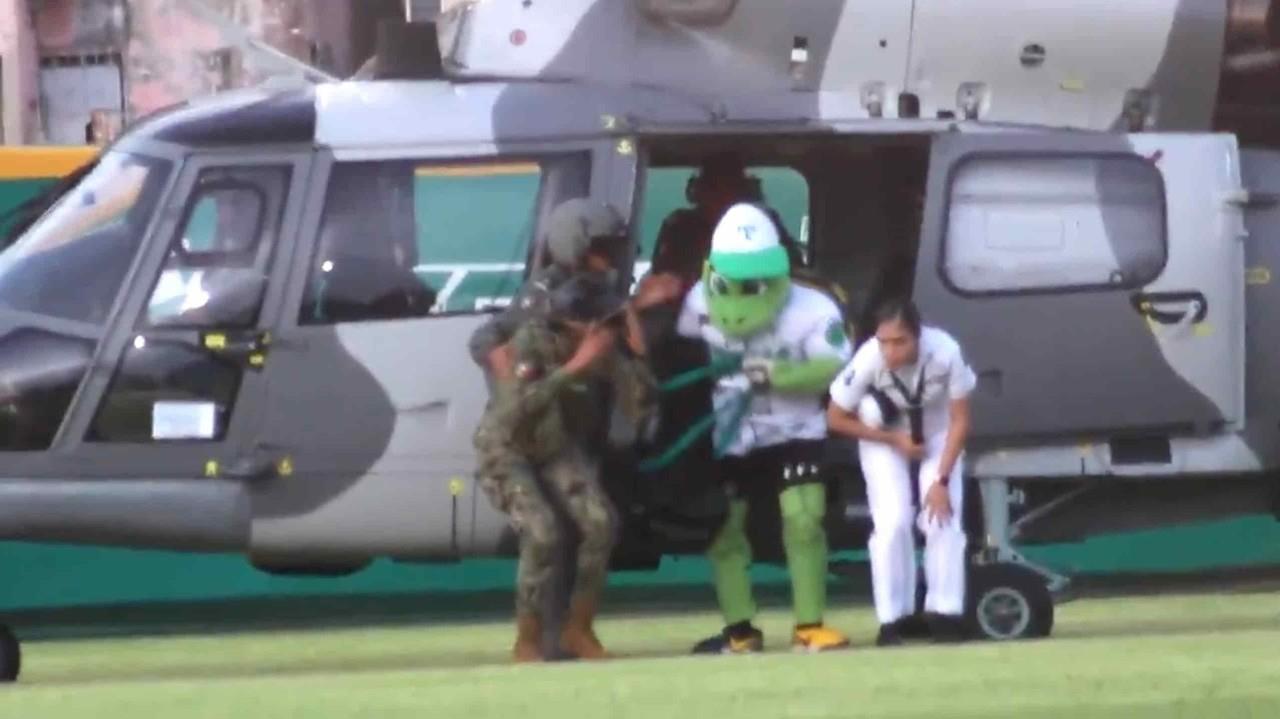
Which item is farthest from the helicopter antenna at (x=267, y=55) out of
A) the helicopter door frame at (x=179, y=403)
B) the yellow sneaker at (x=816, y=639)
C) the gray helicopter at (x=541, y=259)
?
the yellow sneaker at (x=816, y=639)

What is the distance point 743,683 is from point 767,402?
2.31 meters

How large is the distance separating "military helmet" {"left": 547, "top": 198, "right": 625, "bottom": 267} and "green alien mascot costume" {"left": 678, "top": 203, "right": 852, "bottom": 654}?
1.39 feet

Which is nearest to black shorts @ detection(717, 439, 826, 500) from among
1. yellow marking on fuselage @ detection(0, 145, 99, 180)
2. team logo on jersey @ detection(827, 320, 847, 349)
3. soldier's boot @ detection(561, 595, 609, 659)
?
team logo on jersey @ detection(827, 320, 847, 349)

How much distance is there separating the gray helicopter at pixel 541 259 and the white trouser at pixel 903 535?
52cm

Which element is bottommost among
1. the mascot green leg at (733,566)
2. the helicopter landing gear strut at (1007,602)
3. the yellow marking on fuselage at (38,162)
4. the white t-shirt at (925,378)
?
the helicopter landing gear strut at (1007,602)

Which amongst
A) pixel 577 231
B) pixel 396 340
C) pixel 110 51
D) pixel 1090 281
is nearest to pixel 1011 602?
pixel 1090 281

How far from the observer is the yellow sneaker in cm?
1071

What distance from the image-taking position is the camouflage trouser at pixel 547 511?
34.6 feet

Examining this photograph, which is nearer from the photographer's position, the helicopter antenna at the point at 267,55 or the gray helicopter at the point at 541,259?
the gray helicopter at the point at 541,259

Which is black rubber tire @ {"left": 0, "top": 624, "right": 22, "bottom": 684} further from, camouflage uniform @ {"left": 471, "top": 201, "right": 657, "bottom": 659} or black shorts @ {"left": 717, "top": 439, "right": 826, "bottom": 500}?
black shorts @ {"left": 717, "top": 439, "right": 826, "bottom": 500}

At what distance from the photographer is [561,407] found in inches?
420

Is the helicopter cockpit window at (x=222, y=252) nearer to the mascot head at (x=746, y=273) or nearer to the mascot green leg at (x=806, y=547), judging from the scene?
the mascot head at (x=746, y=273)

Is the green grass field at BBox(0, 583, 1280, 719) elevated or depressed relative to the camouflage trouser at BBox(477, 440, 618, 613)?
depressed

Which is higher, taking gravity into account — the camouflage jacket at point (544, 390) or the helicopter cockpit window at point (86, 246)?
the helicopter cockpit window at point (86, 246)
